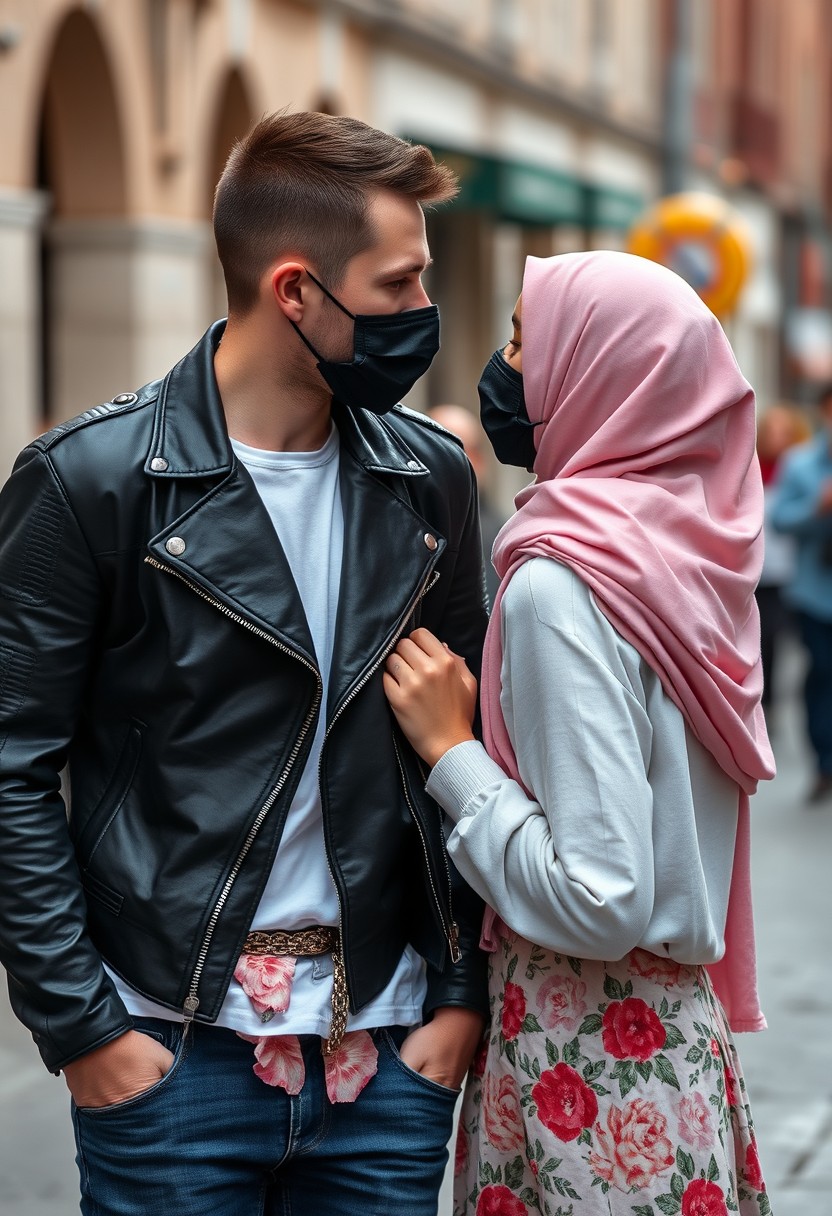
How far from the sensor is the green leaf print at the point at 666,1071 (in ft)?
8.38

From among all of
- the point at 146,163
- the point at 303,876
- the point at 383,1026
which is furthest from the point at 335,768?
the point at 146,163

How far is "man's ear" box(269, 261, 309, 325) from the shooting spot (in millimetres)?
2600

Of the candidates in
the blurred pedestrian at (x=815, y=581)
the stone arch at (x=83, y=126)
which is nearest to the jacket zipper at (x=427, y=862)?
the blurred pedestrian at (x=815, y=581)

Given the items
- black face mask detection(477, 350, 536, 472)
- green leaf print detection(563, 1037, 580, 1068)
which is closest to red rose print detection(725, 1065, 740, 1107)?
green leaf print detection(563, 1037, 580, 1068)

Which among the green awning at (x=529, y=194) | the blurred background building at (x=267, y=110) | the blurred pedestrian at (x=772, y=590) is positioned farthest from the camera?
the green awning at (x=529, y=194)

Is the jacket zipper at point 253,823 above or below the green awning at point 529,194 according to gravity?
above

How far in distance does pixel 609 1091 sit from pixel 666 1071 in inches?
3.1

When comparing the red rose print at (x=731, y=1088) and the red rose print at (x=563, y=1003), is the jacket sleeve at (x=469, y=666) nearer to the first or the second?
the red rose print at (x=563, y=1003)

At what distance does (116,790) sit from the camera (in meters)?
2.55

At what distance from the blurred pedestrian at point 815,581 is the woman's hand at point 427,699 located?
805cm

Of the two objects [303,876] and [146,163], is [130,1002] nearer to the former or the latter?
[303,876]

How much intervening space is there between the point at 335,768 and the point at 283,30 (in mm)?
13204

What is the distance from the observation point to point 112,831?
2.54 meters

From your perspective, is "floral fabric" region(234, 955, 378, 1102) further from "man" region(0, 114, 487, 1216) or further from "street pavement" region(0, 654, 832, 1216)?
"street pavement" region(0, 654, 832, 1216)
